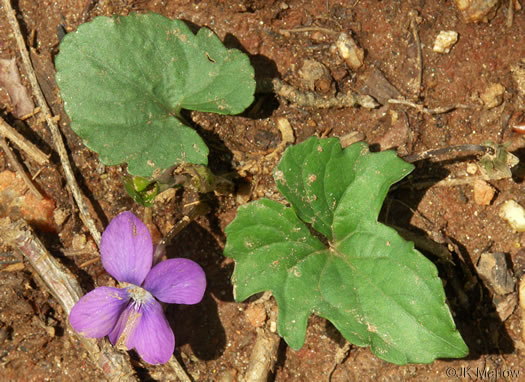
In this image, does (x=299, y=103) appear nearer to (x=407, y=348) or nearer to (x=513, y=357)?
(x=407, y=348)

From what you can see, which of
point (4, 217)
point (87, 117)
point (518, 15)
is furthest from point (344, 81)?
point (4, 217)

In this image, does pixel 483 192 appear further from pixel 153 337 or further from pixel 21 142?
pixel 21 142

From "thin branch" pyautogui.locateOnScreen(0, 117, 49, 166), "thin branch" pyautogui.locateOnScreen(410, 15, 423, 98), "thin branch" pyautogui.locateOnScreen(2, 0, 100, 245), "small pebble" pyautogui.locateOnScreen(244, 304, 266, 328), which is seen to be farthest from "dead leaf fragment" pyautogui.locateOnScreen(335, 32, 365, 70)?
"thin branch" pyautogui.locateOnScreen(0, 117, 49, 166)

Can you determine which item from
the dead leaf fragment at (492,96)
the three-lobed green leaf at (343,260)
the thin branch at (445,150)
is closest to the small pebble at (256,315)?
the three-lobed green leaf at (343,260)

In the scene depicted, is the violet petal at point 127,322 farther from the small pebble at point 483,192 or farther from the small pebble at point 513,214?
the small pebble at point 513,214

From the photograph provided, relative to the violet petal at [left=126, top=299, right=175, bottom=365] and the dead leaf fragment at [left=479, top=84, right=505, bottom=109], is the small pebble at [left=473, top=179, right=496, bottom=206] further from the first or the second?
the violet petal at [left=126, top=299, right=175, bottom=365]

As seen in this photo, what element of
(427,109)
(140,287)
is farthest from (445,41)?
(140,287)
